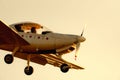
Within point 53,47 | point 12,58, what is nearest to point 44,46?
point 53,47

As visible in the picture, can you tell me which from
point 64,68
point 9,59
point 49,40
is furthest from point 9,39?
point 64,68

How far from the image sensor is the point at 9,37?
31719 mm

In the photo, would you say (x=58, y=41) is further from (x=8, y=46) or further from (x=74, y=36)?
(x=8, y=46)

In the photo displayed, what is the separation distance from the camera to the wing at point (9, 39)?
3075 cm

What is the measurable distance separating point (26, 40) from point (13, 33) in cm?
118

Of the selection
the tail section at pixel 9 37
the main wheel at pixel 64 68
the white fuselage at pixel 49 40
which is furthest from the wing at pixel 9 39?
the main wheel at pixel 64 68

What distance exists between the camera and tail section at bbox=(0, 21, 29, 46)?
30737 mm

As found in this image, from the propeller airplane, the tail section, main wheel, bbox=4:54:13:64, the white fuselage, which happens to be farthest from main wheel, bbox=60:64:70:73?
main wheel, bbox=4:54:13:64

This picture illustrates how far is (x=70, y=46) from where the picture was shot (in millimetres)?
31062

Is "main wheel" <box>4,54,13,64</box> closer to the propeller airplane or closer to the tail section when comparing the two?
the propeller airplane

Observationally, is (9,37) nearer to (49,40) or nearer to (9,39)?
(9,39)

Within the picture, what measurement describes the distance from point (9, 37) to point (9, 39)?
293 mm

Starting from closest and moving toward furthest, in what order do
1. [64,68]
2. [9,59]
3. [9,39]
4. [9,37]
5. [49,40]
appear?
[49,40] < [9,37] < [9,39] < [9,59] < [64,68]

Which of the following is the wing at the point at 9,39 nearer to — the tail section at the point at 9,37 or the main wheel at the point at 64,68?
the tail section at the point at 9,37
